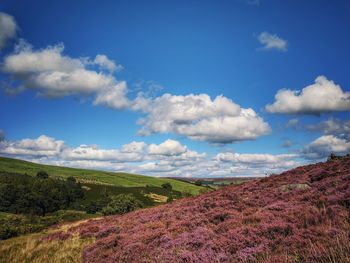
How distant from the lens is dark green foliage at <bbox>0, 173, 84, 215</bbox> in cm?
8762

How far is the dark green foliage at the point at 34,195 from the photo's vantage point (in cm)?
8762

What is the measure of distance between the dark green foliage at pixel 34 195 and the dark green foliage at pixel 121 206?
4979 cm

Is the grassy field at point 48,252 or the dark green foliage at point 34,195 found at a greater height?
the grassy field at point 48,252

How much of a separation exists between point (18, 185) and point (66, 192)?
50.2ft

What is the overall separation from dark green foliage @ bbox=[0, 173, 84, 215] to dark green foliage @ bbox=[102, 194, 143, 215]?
4979 centimetres

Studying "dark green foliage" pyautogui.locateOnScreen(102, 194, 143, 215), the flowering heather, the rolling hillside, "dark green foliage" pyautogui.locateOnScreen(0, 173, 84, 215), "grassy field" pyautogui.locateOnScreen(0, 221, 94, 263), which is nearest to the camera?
the flowering heather

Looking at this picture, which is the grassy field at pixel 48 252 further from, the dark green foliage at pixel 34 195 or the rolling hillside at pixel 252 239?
the dark green foliage at pixel 34 195

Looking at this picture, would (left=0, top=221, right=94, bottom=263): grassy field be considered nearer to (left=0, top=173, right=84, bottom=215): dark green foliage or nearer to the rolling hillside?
the rolling hillside

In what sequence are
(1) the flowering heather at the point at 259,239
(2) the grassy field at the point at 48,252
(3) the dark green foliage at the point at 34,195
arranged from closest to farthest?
(1) the flowering heather at the point at 259,239 → (2) the grassy field at the point at 48,252 → (3) the dark green foliage at the point at 34,195

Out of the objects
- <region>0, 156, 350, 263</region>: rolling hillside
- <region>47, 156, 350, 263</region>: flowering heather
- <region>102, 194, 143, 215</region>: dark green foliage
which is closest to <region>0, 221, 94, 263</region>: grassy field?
<region>0, 156, 350, 263</region>: rolling hillside

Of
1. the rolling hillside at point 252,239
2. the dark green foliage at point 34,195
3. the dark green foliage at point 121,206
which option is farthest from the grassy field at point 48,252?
the dark green foliage at point 34,195

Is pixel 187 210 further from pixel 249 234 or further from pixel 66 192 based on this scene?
pixel 66 192

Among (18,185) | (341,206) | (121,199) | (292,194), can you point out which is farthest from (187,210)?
(18,185)

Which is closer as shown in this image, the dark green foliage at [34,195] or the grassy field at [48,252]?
the grassy field at [48,252]
